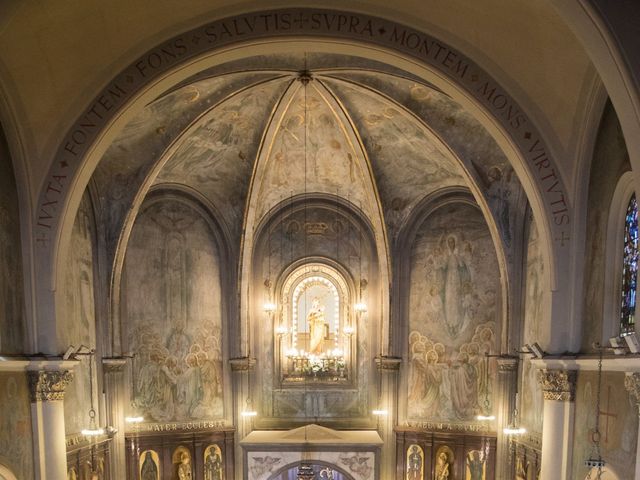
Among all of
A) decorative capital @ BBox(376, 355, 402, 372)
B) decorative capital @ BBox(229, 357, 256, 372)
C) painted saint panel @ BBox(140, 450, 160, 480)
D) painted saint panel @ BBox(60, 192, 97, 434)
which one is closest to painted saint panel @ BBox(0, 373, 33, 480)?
painted saint panel @ BBox(60, 192, 97, 434)

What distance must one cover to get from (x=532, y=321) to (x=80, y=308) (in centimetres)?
1162

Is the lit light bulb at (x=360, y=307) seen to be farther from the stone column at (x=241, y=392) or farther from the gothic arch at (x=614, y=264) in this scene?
the gothic arch at (x=614, y=264)

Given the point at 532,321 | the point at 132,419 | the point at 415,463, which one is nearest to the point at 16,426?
the point at 132,419

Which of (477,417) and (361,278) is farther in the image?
(361,278)

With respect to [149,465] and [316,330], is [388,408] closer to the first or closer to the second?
[316,330]

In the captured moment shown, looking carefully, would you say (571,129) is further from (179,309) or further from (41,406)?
(179,309)

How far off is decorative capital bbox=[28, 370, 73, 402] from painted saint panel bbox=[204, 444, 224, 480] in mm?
8393

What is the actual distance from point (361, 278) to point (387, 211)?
248cm

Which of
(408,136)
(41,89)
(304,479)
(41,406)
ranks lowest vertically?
(304,479)

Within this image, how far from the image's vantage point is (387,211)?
2227cm

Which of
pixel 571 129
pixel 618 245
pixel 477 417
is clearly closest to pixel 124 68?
pixel 571 129

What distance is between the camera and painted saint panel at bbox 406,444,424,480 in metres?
21.6

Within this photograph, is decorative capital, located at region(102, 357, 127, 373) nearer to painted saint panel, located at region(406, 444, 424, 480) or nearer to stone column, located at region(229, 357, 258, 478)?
stone column, located at region(229, 357, 258, 478)

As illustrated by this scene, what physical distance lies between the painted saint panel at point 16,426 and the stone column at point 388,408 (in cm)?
1134
